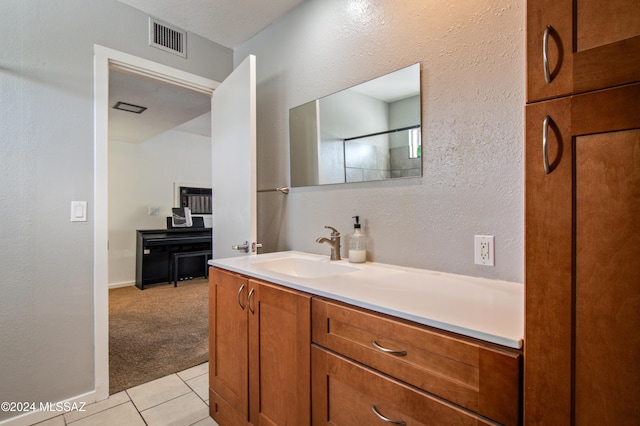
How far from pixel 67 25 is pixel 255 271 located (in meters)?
1.89

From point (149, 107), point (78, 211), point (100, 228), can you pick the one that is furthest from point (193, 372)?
point (149, 107)

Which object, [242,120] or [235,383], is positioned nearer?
[235,383]

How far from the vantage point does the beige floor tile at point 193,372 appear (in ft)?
7.14

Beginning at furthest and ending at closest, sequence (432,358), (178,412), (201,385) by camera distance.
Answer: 1. (201,385)
2. (178,412)
3. (432,358)

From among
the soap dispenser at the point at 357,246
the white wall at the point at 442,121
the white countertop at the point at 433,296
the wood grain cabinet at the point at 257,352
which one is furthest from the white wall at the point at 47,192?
the soap dispenser at the point at 357,246

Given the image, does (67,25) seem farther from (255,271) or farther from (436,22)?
(436,22)

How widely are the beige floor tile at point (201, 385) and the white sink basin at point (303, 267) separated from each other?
0.97 metres

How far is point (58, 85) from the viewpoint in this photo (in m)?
1.79

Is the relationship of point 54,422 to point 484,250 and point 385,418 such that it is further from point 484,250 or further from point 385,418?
point 484,250

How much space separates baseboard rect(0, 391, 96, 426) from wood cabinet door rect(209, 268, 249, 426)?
2.63 ft

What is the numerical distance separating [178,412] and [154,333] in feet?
4.51

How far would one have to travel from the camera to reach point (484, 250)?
4.00 ft

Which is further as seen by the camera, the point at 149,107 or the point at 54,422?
the point at 149,107

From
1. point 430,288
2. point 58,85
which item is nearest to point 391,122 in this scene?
point 430,288
